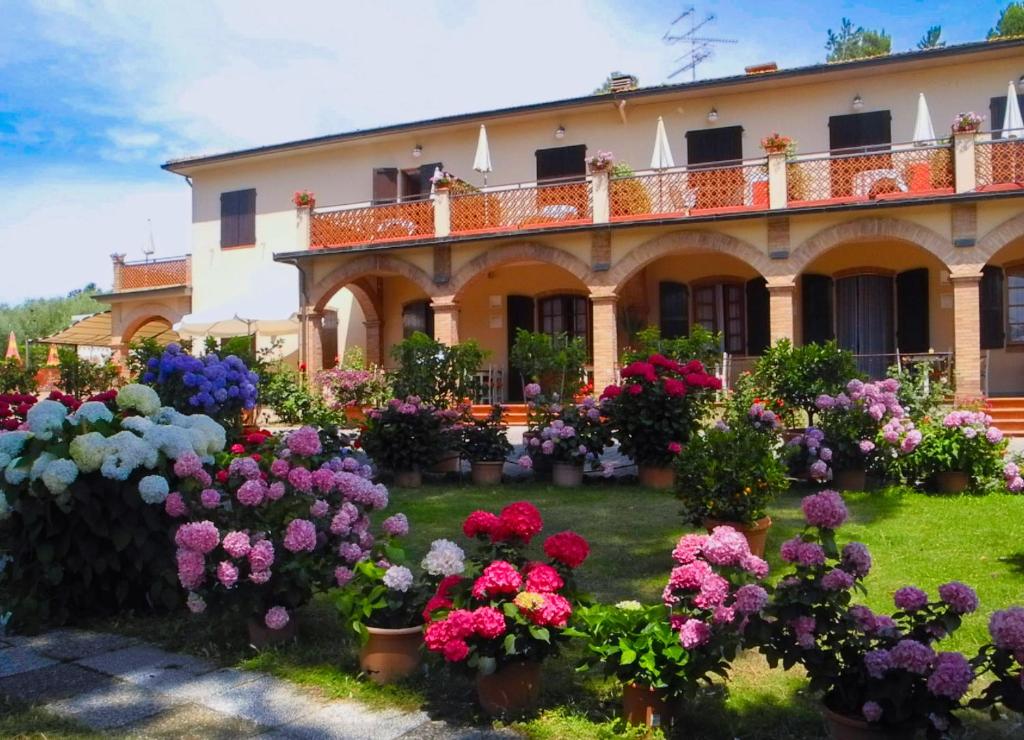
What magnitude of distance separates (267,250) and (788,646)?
20.8 m

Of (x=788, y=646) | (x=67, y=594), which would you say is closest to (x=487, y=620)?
(x=788, y=646)

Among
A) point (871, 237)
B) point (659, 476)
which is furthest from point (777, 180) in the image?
point (659, 476)

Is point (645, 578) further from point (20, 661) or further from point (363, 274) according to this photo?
point (363, 274)

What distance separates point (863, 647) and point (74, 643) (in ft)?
12.4

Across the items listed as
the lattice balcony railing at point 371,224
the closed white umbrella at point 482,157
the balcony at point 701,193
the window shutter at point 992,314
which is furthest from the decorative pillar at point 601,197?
the window shutter at point 992,314

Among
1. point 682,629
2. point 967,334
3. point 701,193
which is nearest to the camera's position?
point 682,629

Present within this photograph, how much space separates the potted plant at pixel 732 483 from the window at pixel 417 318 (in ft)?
48.5

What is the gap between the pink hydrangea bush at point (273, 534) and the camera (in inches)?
156

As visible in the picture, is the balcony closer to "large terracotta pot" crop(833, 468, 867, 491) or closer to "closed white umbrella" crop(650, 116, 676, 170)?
"closed white umbrella" crop(650, 116, 676, 170)

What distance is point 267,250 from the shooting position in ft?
72.2

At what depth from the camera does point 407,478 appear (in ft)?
32.1

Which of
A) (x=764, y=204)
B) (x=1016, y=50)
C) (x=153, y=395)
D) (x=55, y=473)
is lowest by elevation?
(x=55, y=473)

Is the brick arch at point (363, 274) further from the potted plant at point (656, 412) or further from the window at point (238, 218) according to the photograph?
the potted plant at point (656, 412)

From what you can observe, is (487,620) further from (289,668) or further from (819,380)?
(819,380)
